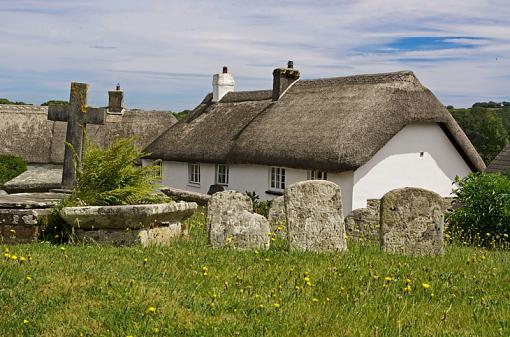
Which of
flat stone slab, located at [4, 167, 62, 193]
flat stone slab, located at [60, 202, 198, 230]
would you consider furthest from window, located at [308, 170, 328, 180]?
flat stone slab, located at [60, 202, 198, 230]

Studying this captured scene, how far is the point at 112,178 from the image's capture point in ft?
29.5

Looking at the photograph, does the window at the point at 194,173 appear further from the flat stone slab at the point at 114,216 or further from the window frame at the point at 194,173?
the flat stone slab at the point at 114,216

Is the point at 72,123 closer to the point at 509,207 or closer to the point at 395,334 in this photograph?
the point at 395,334

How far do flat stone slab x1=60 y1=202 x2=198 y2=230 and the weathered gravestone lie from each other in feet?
2.41

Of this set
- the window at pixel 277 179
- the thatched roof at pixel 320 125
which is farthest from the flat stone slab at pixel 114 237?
the window at pixel 277 179

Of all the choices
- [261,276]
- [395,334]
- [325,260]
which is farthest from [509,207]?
[395,334]

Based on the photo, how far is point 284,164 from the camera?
75.2 ft

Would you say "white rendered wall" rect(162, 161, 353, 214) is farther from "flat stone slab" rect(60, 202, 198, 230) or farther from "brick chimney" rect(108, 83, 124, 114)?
"flat stone slab" rect(60, 202, 198, 230)

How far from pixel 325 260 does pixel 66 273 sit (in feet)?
9.49

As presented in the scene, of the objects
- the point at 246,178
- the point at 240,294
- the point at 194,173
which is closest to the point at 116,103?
the point at 194,173

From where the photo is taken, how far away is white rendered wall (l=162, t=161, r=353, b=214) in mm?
21156

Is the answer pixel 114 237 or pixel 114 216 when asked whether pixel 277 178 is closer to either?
pixel 114 237

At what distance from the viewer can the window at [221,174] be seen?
86.0 ft

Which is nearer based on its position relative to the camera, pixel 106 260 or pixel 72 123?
pixel 106 260
